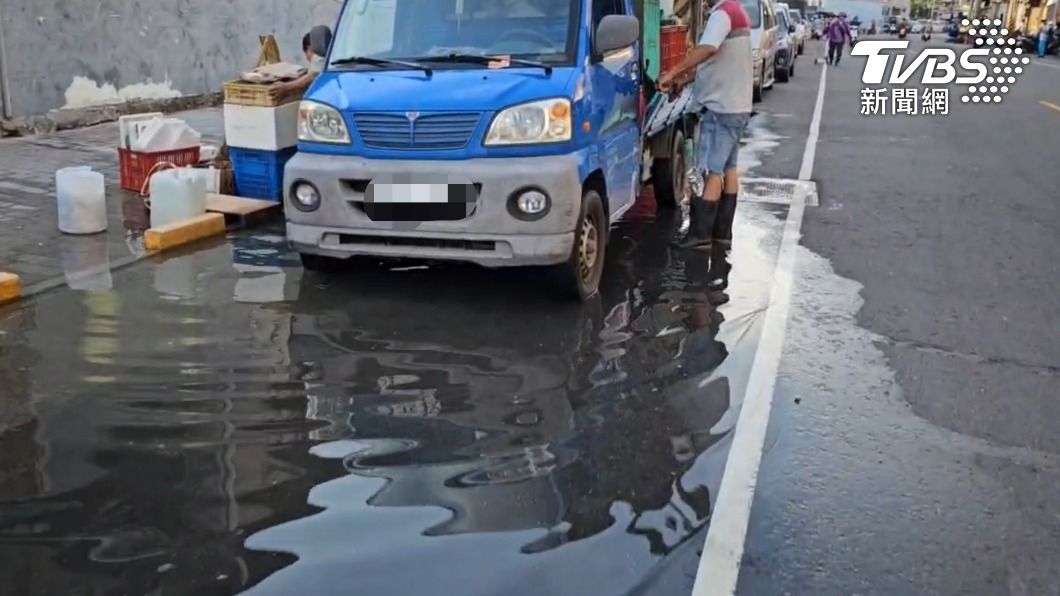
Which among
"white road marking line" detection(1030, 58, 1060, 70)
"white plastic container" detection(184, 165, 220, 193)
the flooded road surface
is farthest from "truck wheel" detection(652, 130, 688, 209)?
"white road marking line" detection(1030, 58, 1060, 70)

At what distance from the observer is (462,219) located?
5844 millimetres

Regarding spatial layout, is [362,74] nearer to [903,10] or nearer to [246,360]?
[246,360]

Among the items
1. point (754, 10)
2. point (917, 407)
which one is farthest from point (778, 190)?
point (754, 10)

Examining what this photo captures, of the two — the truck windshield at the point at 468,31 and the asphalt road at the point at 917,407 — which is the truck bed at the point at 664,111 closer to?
the asphalt road at the point at 917,407

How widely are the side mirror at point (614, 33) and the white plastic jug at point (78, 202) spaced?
4083mm

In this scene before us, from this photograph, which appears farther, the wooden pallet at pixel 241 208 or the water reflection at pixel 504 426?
the wooden pallet at pixel 241 208

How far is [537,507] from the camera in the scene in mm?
3820

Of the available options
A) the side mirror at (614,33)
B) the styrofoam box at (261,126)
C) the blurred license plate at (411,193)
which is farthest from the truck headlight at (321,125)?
the styrofoam box at (261,126)

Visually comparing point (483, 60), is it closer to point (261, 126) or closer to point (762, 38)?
point (261, 126)

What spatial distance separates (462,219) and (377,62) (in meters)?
1.29

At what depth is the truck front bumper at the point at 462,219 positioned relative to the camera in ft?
19.0

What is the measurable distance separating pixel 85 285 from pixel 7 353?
132 cm

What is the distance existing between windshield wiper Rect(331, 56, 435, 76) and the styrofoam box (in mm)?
2055

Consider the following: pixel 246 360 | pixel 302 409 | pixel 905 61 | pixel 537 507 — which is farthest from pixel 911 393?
pixel 905 61
